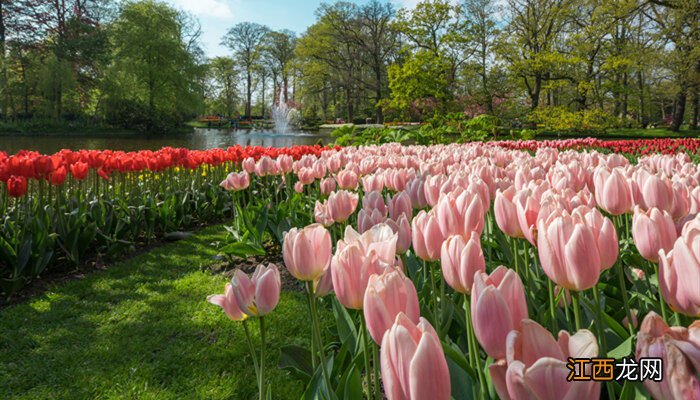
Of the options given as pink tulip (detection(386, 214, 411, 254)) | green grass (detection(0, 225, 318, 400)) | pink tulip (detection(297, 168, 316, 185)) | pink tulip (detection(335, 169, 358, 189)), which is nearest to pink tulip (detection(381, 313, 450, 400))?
pink tulip (detection(386, 214, 411, 254))

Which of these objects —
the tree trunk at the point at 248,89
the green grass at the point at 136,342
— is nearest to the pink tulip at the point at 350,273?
the green grass at the point at 136,342

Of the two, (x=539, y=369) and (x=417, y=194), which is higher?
(x=417, y=194)

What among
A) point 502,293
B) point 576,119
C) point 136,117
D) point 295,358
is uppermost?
point 136,117

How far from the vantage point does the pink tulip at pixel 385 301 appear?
2.58 ft

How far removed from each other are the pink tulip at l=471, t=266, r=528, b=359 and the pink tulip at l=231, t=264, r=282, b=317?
567mm

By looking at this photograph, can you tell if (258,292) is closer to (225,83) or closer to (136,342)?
(136,342)

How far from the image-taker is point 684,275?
83cm

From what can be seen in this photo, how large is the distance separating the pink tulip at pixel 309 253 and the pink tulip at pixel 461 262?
1.05 feet

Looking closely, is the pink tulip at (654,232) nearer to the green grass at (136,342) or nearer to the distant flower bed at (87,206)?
the green grass at (136,342)

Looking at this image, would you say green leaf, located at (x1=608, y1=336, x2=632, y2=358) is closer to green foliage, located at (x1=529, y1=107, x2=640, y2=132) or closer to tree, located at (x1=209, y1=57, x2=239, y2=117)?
green foliage, located at (x1=529, y1=107, x2=640, y2=132)

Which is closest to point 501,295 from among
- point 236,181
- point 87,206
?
point 236,181

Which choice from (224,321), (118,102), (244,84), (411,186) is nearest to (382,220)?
(411,186)

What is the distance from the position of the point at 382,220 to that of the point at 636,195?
90 centimetres

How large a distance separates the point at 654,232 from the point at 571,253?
37 centimetres
